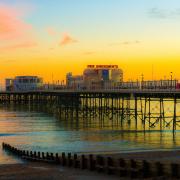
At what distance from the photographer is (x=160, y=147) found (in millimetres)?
35062

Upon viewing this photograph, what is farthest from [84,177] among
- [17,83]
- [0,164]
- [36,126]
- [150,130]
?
[17,83]

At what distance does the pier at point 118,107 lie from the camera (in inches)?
2120

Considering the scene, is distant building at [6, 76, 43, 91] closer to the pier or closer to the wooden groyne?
the pier

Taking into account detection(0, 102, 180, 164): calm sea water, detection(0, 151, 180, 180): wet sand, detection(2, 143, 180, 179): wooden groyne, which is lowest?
detection(0, 102, 180, 164): calm sea water

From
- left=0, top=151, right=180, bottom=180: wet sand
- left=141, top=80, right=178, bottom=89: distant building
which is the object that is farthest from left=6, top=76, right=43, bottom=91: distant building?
left=0, top=151, right=180, bottom=180: wet sand

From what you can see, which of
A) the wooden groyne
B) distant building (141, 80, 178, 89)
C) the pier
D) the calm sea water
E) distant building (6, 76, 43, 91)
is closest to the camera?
the wooden groyne

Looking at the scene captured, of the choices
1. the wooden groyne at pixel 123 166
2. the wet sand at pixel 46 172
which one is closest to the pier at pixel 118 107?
the wet sand at pixel 46 172

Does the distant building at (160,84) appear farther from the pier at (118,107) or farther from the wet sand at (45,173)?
the wet sand at (45,173)

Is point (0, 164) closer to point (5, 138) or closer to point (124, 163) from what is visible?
point (124, 163)

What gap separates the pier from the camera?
53844 millimetres

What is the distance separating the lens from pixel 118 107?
80375 mm

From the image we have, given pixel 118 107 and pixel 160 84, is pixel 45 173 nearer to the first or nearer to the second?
pixel 160 84

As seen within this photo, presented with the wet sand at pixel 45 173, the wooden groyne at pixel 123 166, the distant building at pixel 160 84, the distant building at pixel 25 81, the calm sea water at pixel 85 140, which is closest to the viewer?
the wooden groyne at pixel 123 166

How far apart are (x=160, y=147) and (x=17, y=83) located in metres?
130
